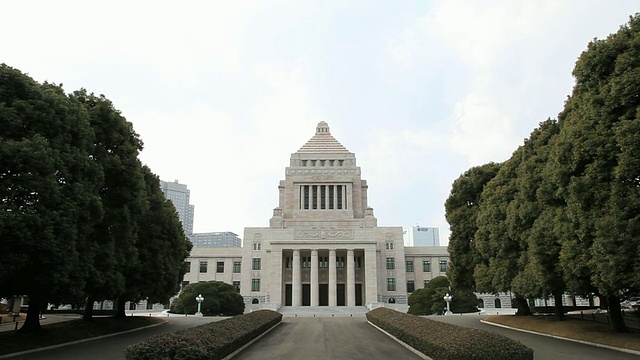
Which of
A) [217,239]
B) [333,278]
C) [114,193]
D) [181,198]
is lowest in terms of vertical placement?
[333,278]

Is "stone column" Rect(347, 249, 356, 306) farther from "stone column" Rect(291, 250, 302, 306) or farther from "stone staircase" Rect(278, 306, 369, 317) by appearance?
"stone column" Rect(291, 250, 302, 306)

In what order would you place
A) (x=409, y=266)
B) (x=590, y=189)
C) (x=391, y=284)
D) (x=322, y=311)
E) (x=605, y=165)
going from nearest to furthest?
1. (x=605, y=165)
2. (x=590, y=189)
3. (x=322, y=311)
4. (x=391, y=284)
5. (x=409, y=266)

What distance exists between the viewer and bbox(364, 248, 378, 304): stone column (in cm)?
6078

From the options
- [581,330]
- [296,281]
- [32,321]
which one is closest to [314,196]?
[296,281]

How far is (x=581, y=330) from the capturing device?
22734 millimetres

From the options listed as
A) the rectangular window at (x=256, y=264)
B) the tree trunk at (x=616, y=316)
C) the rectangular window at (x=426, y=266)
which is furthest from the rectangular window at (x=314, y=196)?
the tree trunk at (x=616, y=316)

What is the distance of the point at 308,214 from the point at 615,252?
5878 cm

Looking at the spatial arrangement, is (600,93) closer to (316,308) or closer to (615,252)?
(615,252)

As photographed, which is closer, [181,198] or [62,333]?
[62,333]

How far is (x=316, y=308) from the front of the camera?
5556 cm

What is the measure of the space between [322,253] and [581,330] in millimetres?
45593

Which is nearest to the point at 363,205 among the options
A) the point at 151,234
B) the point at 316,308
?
the point at 316,308

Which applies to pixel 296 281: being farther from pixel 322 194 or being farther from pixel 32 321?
pixel 32 321

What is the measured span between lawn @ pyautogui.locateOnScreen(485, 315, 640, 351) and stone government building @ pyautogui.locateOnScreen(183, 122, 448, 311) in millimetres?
29469
